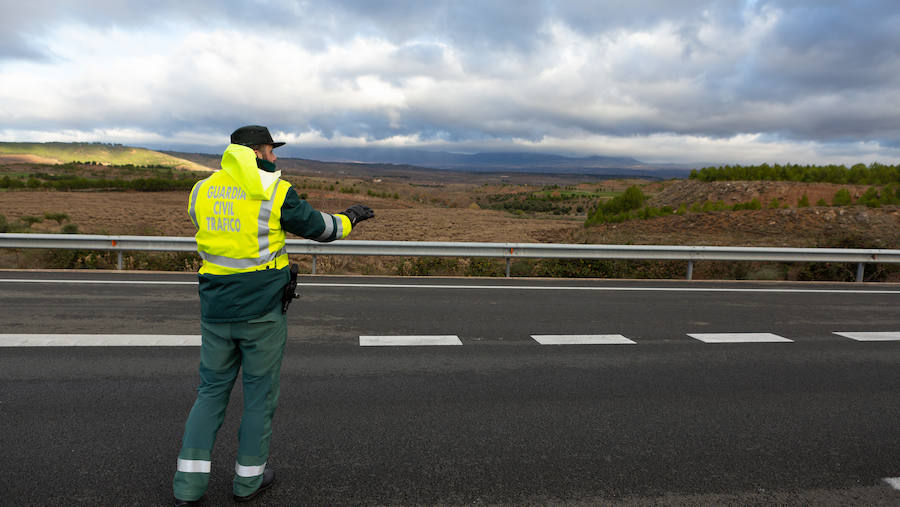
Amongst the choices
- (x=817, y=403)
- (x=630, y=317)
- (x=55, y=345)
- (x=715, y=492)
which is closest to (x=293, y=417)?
(x=715, y=492)

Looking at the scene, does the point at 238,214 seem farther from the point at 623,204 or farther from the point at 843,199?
the point at 623,204

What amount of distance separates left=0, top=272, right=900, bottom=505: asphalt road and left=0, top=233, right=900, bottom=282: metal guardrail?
2973 millimetres

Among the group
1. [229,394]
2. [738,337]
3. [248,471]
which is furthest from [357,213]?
[738,337]

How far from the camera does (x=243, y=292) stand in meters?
2.99

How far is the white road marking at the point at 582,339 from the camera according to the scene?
6535mm

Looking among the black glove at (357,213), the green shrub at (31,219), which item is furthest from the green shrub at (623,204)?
the black glove at (357,213)

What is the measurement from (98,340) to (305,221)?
4176 millimetres

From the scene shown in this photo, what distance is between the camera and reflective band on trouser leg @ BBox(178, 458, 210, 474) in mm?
2984

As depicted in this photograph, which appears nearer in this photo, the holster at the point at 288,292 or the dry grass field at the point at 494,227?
the holster at the point at 288,292

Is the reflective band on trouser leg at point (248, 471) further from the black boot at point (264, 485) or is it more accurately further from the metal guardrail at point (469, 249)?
the metal guardrail at point (469, 249)

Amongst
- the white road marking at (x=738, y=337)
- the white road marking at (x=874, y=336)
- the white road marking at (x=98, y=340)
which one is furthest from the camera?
the white road marking at (x=874, y=336)

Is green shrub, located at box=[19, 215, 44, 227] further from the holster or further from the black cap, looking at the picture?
the holster

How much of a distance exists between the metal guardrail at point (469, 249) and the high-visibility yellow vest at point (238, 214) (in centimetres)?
768

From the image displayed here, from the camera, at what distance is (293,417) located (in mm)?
4191
